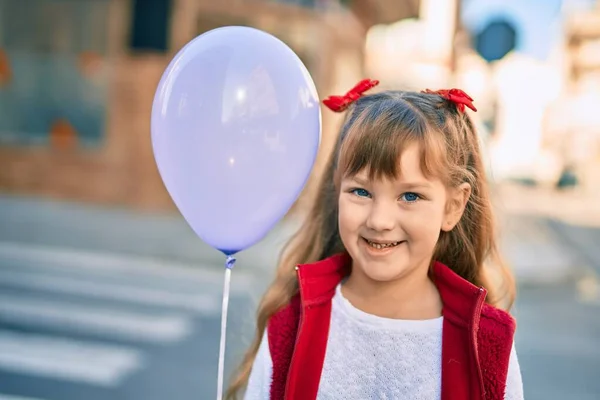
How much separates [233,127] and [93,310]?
4.29 m

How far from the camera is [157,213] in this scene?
10.5 meters

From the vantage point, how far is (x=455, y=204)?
1.69 m

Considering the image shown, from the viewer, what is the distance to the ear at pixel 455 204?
167cm

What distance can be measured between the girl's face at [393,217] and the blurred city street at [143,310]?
929 mm

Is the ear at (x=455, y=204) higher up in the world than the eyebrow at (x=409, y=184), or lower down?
lower down

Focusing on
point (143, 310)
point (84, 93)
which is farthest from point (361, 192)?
point (84, 93)

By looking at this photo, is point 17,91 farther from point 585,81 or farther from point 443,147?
point 585,81

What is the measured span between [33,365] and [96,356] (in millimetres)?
396

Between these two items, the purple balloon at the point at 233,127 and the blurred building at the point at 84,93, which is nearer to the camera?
the purple balloon at the point at 233,127

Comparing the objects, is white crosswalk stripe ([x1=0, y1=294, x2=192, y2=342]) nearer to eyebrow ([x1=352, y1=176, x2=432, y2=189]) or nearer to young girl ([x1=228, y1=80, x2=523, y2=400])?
young girl ([x1=228, y1=80, x2=523, y2=400])

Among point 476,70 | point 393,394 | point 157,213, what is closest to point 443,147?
point 393,394

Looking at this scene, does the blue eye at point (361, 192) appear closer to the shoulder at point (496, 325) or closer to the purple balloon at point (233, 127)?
the purple balloon at point (233, 127)

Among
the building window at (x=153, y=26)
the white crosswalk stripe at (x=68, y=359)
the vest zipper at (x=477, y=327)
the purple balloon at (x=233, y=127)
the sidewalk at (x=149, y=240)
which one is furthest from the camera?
the building window at (x=153, y=26)

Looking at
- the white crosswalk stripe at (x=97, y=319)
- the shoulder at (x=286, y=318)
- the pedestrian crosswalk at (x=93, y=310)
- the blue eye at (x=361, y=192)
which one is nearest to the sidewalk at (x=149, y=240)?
the pedestrian crosswalk at (x=93, y=310)
